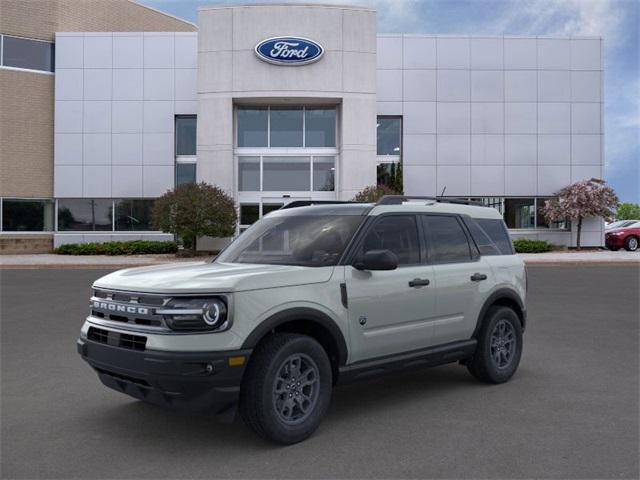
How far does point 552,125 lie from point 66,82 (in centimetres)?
2545

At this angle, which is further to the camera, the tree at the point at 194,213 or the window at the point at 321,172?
the window at the point at 321,172

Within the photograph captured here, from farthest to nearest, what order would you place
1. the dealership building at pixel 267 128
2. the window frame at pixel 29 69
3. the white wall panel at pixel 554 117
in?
the white wall panel at pixel 554 117 < the window frame at pixel 29 69 < the dealership building at pixel 267 128

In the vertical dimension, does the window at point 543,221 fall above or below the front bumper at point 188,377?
above

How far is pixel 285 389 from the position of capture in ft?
14.4

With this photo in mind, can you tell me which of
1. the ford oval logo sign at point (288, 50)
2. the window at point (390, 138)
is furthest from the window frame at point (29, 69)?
the window at point (390, 138)

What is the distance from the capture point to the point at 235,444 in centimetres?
443

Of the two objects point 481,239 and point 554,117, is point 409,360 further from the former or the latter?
point 554,117

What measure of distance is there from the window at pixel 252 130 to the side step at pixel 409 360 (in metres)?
24.9

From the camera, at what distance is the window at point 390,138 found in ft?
104

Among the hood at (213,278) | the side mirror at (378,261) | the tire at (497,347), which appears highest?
the side mirror at (378,261)

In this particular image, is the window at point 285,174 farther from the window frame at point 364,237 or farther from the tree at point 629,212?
the tree at point 629,212

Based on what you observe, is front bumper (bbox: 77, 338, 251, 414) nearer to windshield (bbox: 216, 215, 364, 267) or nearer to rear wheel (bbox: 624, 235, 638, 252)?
windshield (bbox: 216, 215, 364, 267)

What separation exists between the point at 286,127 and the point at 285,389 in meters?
26.3

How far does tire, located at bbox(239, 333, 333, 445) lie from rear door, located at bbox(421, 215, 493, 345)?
144cm
